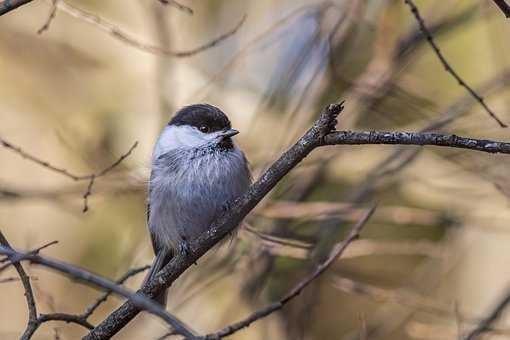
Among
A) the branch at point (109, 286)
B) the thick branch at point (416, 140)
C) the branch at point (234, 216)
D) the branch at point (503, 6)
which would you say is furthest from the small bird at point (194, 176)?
the branch at point (109, 286)

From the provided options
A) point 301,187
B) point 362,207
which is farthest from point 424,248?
point 301,187

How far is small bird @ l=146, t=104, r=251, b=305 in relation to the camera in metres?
4.12

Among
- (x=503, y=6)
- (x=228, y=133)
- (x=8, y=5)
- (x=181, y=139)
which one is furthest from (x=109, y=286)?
(x=181, y=139)

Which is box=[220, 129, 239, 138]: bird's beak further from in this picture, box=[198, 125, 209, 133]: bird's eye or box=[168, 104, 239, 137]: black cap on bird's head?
box=[198, 125, 209, 133]: bird's eye

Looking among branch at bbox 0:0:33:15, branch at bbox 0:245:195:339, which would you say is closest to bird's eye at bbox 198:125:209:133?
branch at bbox 0:0:33:15

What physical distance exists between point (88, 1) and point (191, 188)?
13.2 feet

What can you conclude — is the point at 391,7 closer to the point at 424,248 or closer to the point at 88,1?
the point at 424,248

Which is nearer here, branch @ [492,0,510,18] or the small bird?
branch @ [492,0,510,18]

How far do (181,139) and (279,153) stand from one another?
1058 millimetres

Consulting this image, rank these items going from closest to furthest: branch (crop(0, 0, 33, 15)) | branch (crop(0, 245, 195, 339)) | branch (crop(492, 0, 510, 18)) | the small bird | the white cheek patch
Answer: branch (crop(0, 245, 195, 339))
branch (crop(492, 0, 510, 18))
branch (crop(0, 0, 33, 15))
the small bird
the white cheek patch

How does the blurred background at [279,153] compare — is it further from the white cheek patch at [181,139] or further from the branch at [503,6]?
the branch at [503,6]

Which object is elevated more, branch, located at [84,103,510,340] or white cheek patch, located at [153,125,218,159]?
white cheek patch, located at [153,125,218,159]

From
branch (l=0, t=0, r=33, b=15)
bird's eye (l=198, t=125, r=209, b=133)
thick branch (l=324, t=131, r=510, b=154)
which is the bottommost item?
thick branch (l=324, t=131, r=510, b=154)

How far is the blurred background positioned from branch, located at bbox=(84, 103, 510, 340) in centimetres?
71
